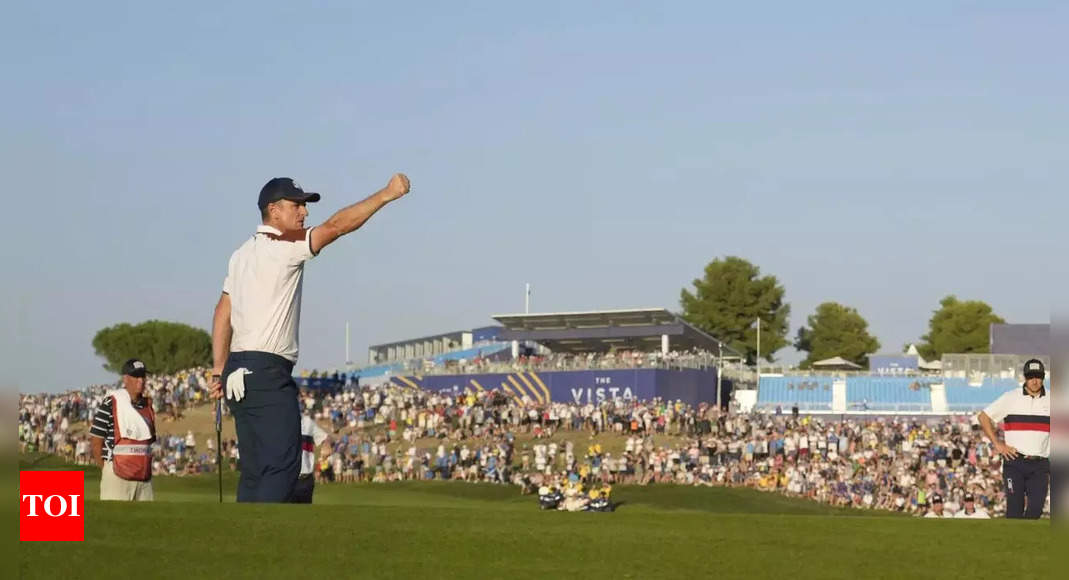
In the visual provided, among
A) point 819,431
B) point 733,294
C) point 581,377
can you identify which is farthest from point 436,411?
point 733,294

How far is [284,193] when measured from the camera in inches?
355

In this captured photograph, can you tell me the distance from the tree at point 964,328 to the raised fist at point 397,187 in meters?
107

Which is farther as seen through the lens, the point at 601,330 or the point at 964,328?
the point at 964,328

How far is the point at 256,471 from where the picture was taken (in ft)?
29.9

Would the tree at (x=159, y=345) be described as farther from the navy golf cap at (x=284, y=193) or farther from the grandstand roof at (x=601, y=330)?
the navy golf cap at (x=284, y=193)

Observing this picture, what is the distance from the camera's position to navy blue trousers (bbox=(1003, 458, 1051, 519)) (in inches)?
516

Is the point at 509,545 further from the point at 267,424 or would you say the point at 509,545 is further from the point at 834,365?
the point at 834,365

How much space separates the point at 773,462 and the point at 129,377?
31.3 m

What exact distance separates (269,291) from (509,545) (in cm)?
267

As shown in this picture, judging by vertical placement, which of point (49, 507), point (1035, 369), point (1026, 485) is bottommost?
point (1026, 485)

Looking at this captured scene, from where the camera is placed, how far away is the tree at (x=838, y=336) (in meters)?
110

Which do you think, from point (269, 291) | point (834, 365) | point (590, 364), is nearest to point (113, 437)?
point (269, 291)

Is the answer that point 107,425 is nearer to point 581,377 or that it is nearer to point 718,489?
point 718,489

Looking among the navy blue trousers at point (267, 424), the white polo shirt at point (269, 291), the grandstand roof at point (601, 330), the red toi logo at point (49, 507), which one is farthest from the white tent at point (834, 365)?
the red toi logo at point (49, 507)
